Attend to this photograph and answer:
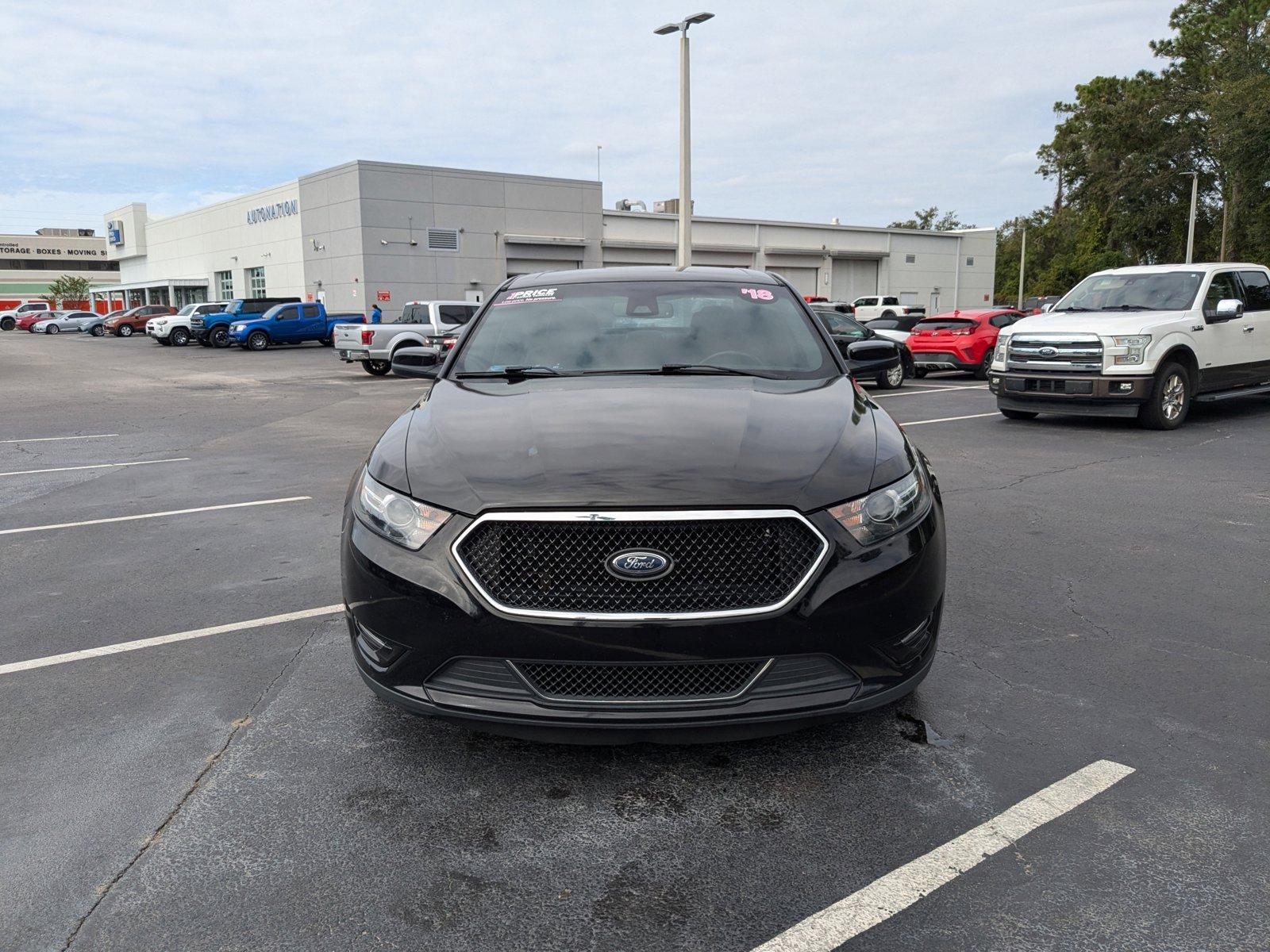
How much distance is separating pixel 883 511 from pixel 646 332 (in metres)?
1.80

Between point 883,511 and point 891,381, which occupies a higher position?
point 883,511

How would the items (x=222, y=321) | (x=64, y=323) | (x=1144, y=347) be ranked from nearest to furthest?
(x=1144, y=347) < (x=222, y=321) < (x=64, y=323)

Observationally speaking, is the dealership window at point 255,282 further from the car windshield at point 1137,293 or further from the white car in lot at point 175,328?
the car windshield at point 1137,293

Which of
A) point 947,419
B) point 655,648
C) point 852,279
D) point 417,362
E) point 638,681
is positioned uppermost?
point 852,279

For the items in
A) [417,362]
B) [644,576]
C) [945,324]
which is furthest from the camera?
[945,324]

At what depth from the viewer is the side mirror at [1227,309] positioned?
11.4 metres

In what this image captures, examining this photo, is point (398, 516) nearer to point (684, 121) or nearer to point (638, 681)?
point (638, 681)

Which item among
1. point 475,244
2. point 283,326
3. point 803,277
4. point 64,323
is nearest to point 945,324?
point 283,326

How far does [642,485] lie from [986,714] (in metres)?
1.69

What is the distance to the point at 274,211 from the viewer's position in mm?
51531

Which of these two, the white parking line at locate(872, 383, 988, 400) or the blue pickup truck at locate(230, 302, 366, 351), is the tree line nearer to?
the white parking line at locate(872, 383, 988, 400)

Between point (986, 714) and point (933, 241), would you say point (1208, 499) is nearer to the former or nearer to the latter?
point (986, 714)

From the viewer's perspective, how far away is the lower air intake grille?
8.96 feet

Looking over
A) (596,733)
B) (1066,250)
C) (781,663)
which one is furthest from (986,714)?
(1066,250)
